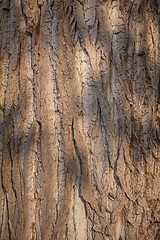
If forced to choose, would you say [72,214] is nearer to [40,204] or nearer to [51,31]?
[40,204]

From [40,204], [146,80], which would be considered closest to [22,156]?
A: [40,204]

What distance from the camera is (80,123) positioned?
5.56 feet

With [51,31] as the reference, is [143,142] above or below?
below

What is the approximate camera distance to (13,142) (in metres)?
1.73

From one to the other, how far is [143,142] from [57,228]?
0.53 metres

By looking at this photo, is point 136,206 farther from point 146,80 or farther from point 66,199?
point 146,80

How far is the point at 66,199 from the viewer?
1667 millimetres

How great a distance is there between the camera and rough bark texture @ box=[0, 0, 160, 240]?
1.67 metres

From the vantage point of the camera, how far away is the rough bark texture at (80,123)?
5.49ft

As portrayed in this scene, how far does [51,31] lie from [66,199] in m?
0.75

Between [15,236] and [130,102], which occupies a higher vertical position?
[130,102]

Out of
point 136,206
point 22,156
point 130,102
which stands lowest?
point 136,206

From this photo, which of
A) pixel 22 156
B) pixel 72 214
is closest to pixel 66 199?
pixel 72 214

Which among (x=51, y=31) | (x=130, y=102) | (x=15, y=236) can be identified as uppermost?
(x=51, y=31)
